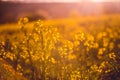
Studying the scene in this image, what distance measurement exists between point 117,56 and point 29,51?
1.79 meters

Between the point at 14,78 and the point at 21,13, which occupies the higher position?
the point at 21,13

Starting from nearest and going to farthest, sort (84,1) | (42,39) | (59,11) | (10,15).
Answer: (42,39) → (10,15) → (59,11) → (84,1)

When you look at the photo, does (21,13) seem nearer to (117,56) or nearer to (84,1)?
(84,1)

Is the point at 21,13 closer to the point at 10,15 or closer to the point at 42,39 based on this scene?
the point at 10,15

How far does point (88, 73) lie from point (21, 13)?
22444 mm

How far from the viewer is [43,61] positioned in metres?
8.39

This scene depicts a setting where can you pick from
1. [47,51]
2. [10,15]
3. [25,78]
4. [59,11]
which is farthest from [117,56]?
[59,11]

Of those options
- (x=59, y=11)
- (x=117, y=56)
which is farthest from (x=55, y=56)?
(x=59, y=11)

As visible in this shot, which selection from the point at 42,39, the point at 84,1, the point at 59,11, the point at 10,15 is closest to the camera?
the point at 42,39

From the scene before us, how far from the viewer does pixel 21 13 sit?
3031cm

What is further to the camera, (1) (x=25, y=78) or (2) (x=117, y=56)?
(1) (x=25, y=78)

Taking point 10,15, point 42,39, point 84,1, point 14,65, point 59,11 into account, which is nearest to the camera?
point 42,39

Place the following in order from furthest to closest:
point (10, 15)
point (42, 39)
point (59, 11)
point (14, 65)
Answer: point (59, 11) < point (10, 15) < point (14, 65) < point (42, 39)

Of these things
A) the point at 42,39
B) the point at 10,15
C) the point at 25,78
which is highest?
the point at 10,15
